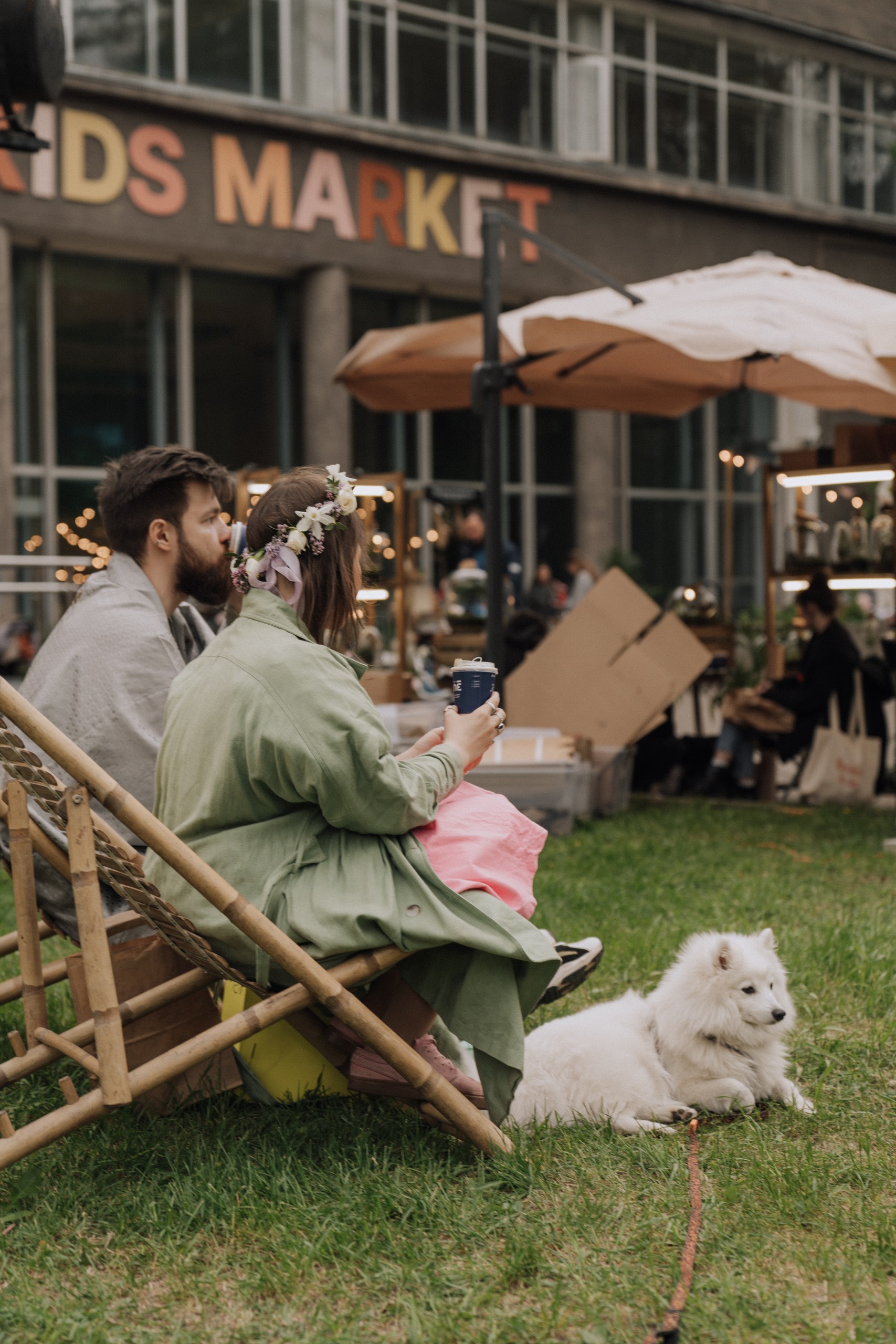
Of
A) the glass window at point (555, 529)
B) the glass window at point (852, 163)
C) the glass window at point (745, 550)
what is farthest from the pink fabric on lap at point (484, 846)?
the glass window at point (852, 163)

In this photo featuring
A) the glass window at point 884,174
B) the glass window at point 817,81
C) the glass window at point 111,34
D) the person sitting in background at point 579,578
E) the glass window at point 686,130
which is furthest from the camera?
the glass window at point 884,174

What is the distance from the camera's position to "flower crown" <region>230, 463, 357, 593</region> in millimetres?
2891

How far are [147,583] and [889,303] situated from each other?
5.18 meters

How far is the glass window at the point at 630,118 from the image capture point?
20625mm

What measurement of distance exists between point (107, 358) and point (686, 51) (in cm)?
1098

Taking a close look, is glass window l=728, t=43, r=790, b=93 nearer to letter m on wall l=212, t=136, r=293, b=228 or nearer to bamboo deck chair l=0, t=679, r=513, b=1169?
letter m on wall l=212, t=136, r=293, b=228

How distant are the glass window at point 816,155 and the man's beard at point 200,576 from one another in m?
21.5

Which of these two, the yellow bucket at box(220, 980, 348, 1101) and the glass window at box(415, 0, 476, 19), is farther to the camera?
the glass window at box(415, 0, 476, 19)

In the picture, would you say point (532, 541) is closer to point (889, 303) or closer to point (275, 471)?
point (275, 471)

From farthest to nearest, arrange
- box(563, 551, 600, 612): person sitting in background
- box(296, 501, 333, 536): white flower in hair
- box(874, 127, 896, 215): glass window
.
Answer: box(874, 127, 896, 215): glass window < box(563, 551, 600, 612): person sitting in background < box(296, 501, 333, 536): white flower in hair

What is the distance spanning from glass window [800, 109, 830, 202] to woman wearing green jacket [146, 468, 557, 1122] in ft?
72.4

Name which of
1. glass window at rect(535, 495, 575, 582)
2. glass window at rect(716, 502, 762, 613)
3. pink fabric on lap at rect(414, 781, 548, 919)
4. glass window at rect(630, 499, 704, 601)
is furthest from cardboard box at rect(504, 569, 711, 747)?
glass window at rect(716, 502, 762, 613)

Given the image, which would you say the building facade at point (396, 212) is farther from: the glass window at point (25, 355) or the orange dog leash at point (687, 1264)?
the orange dog leash at point (687, 1264)

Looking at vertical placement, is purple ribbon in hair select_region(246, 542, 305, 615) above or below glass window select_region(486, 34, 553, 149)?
below
